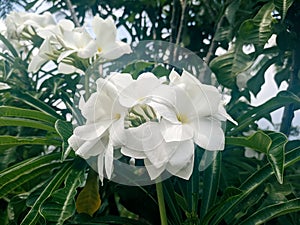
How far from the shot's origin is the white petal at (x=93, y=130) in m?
0.71

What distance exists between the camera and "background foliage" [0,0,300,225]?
0.87m

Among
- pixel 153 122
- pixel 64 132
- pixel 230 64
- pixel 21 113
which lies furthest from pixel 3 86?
pixel 153 122

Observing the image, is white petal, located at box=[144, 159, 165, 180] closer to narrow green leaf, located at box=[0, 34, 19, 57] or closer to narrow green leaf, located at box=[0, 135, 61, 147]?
narrow green leaf, located at box=[0, 135, 61, 147]

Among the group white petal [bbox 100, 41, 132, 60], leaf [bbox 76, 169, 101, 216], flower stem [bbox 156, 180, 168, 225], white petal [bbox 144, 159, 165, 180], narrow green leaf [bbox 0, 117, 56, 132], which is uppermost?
white petal [bbox 100, 41, 132, 60]

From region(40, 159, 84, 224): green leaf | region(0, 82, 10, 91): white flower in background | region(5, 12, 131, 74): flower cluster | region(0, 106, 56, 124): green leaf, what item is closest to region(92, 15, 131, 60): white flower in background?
region(5, 12, 131, 74): flower cluster

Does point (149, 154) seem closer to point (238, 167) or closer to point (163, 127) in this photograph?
point (163, 127)

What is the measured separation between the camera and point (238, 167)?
1.23 metres

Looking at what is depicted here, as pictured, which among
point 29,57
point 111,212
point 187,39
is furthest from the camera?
point 187,39

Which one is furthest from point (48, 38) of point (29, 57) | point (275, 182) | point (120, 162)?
point (275, 182)

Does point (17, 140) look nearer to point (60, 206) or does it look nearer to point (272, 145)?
point (60, 206)

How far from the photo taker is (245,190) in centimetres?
92

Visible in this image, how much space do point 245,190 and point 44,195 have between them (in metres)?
0.35

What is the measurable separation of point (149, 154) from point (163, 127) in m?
0.04

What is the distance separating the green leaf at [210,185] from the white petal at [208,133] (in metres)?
0.25
